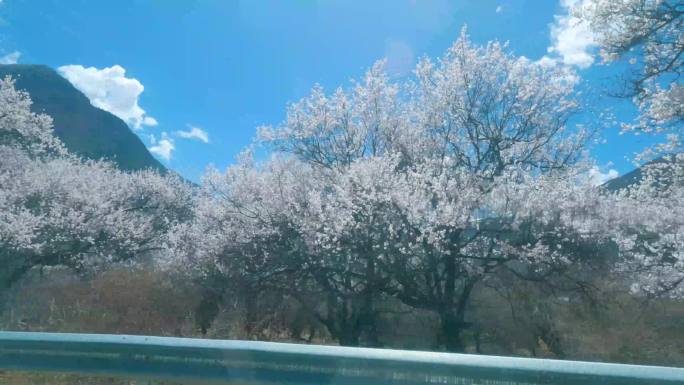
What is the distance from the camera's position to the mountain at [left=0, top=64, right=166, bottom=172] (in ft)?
147

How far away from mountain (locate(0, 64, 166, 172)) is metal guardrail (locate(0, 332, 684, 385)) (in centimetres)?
3981

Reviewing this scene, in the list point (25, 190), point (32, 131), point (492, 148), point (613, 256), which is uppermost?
point (32, 131)

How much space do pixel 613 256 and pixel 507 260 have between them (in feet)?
6.45

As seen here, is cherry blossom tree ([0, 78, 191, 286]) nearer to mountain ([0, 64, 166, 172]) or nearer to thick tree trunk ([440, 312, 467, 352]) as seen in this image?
thick tree trunk ([440, 312, 467, 352])

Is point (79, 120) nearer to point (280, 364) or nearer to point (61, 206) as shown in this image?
point (61, 206)

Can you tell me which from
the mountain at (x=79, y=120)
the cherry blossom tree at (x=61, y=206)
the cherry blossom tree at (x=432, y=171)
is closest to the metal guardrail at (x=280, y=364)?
the cherry blossom tree at (x=432, y=171)

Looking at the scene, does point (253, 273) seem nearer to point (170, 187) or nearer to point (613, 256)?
point (613, 256)

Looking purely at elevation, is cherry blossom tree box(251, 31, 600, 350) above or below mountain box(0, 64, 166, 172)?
below

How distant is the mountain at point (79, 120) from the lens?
147 ft

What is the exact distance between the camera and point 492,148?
48.6ft

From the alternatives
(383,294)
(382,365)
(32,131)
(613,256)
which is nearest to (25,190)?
(32,131)

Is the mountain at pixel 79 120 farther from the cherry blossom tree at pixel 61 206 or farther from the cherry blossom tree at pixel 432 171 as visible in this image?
the cherry blossom tree at pixel 432 171

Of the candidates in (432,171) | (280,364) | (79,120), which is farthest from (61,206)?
(79,120)

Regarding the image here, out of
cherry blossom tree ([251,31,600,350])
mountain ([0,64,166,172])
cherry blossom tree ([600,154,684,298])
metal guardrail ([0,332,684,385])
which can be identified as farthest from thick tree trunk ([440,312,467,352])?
mountain ([0,64,166,172])
